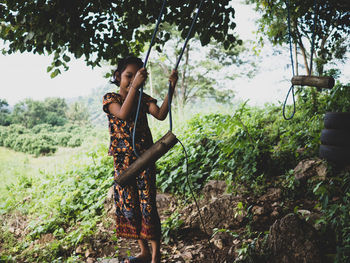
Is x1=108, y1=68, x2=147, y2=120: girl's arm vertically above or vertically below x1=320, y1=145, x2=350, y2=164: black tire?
above

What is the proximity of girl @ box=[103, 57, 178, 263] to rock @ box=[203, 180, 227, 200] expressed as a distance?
4.22ft

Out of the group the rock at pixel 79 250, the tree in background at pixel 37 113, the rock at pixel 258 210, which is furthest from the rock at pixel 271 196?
the tree in background at pixel 37 113

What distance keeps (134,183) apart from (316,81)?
1.83 metres

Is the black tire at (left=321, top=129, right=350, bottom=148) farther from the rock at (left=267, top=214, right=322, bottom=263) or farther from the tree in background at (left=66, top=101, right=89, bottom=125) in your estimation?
the tree in background at (left=66, top=101, right=89, bottom=125)

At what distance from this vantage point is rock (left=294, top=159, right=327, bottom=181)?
9.24 feet

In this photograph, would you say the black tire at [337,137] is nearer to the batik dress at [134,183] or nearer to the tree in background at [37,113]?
the batik dress at [134,183]

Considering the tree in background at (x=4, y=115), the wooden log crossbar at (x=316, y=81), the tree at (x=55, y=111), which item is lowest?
the wooden log crossbar at (x=316, y=81)

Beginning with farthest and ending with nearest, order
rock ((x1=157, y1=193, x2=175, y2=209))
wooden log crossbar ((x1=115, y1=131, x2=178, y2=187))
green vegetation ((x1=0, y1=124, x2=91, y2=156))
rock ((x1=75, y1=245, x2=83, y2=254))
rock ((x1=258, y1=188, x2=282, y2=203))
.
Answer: green vegetation ((x1=0, y1=124, x2=91, y2=156)) → rock ((x1=157, y1=193, x2=175, y2=209)) → rock ((x1=75, y1=245, x2=83, y2=254)) → rock ((x1=258, y1=188, x2=282, y2=203)) → wooden log crossbar ((x1=115, y1=131, x2=178, y2=187))

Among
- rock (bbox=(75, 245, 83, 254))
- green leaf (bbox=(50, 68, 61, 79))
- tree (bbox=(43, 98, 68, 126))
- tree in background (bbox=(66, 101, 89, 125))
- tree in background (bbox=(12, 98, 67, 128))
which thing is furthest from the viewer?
tree in background (bbox=(66, 101, 89, 125))

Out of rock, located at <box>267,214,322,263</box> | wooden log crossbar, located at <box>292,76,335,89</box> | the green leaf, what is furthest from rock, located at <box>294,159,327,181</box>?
the green leaf

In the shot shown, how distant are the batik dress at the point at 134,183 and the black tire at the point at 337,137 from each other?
6.87 ft

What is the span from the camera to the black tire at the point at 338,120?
290 centimetres

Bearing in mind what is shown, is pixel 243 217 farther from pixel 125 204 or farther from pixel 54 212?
pixel 54 212

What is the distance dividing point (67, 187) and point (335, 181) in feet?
15.9
